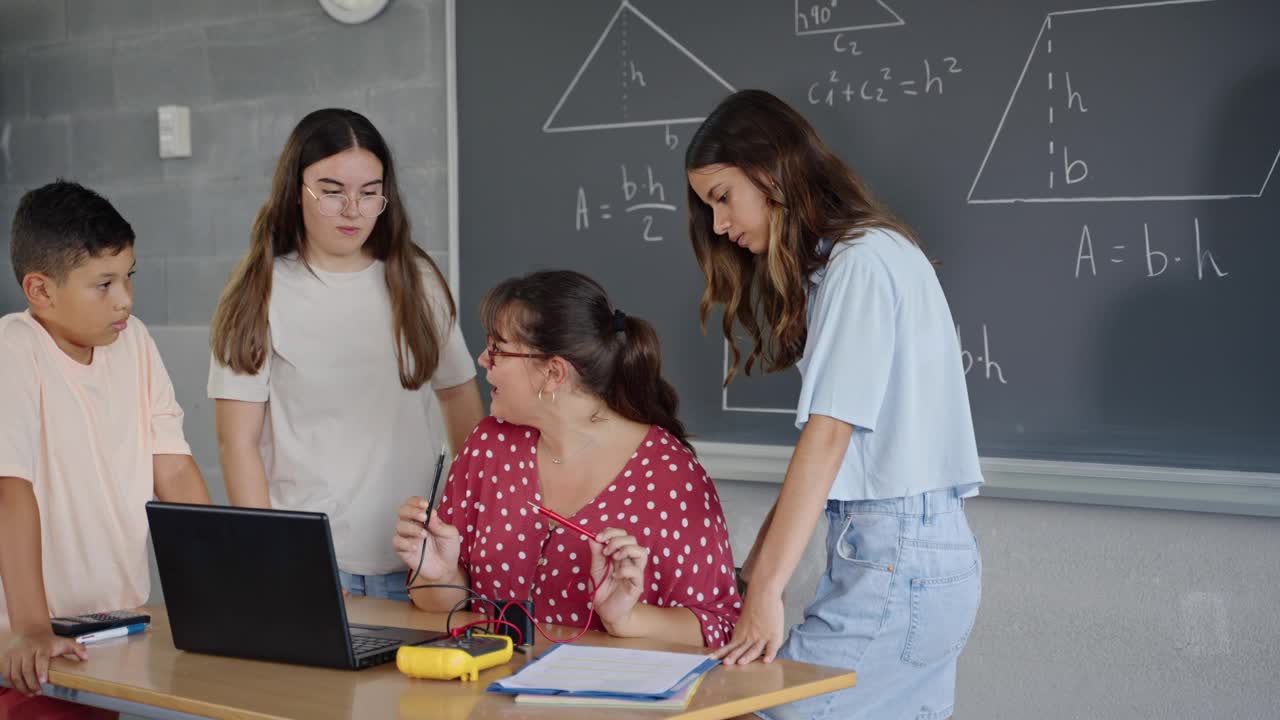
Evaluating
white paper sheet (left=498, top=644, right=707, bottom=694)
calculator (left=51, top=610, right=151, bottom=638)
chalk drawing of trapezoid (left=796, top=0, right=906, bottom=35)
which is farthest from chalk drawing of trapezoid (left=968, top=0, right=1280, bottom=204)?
calculator (left=51, top=610, right=151, bottom=638)

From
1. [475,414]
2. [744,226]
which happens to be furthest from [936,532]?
[475,414]

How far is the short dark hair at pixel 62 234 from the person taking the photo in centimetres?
192

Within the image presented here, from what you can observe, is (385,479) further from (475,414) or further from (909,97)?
(909,97)

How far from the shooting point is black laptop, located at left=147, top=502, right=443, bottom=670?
152cm

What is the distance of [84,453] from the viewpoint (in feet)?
6.45

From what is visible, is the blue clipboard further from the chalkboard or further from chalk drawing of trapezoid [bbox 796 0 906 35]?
chalk drawing of trapezoid [bbox 796 0 906 35]

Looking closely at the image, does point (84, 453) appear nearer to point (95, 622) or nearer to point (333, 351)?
point (95, 622)

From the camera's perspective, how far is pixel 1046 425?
2.46 metres

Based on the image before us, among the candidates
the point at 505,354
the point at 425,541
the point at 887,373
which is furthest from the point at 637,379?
the point at 887,373

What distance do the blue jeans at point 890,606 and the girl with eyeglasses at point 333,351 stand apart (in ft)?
3.11

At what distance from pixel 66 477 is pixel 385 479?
551mm

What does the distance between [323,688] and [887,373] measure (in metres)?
0.80

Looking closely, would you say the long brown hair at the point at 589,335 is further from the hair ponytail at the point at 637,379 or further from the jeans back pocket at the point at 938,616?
the jeans back pocket at the point at 938,616

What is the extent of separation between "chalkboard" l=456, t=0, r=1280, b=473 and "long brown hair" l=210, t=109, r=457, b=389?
29.2 inches
